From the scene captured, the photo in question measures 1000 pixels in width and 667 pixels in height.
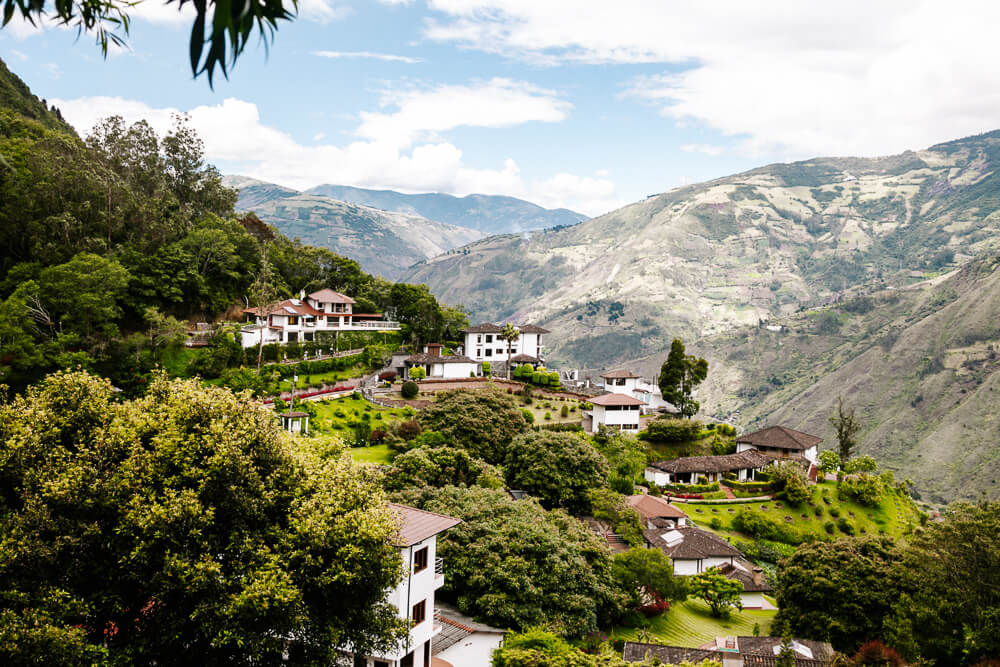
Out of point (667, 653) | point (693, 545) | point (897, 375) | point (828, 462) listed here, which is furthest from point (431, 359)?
point (897, 375)

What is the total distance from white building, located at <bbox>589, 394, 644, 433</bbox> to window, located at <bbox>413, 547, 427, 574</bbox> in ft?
113

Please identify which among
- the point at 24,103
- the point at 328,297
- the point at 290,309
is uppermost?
the point at 24,103

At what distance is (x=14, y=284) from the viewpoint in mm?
39562

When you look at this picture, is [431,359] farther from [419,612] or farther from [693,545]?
[419,612]

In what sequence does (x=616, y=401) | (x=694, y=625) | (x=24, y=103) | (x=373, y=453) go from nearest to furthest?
(x=694, y=625) → (x=373, y=453) → (x=616, y=401) → (x=24, y=103)

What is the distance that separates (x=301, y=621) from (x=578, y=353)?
176906 mm

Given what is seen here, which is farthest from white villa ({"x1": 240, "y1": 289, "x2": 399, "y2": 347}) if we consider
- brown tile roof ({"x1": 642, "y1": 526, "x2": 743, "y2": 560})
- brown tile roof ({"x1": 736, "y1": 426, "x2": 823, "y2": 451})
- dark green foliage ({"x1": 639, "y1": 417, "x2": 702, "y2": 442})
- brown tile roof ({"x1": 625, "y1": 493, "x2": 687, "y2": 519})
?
brown tile roof ({"x1": 736, "y1": 426, "x2": 823, "y2": 451})

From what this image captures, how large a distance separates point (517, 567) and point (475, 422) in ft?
56.5

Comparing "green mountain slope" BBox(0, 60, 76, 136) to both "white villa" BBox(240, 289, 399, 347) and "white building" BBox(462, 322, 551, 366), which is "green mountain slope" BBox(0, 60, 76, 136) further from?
"white building" BBox(462, 322, 551, 366)

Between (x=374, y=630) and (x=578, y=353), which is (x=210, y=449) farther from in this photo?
(x=578, y=353)

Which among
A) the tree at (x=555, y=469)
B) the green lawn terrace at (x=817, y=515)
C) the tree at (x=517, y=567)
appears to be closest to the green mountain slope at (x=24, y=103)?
the tree at (x=555, y=469)

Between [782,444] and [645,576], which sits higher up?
[782,444]

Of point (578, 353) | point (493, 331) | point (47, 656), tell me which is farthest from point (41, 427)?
point (578, 353)

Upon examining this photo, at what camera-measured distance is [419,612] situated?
742 inches
